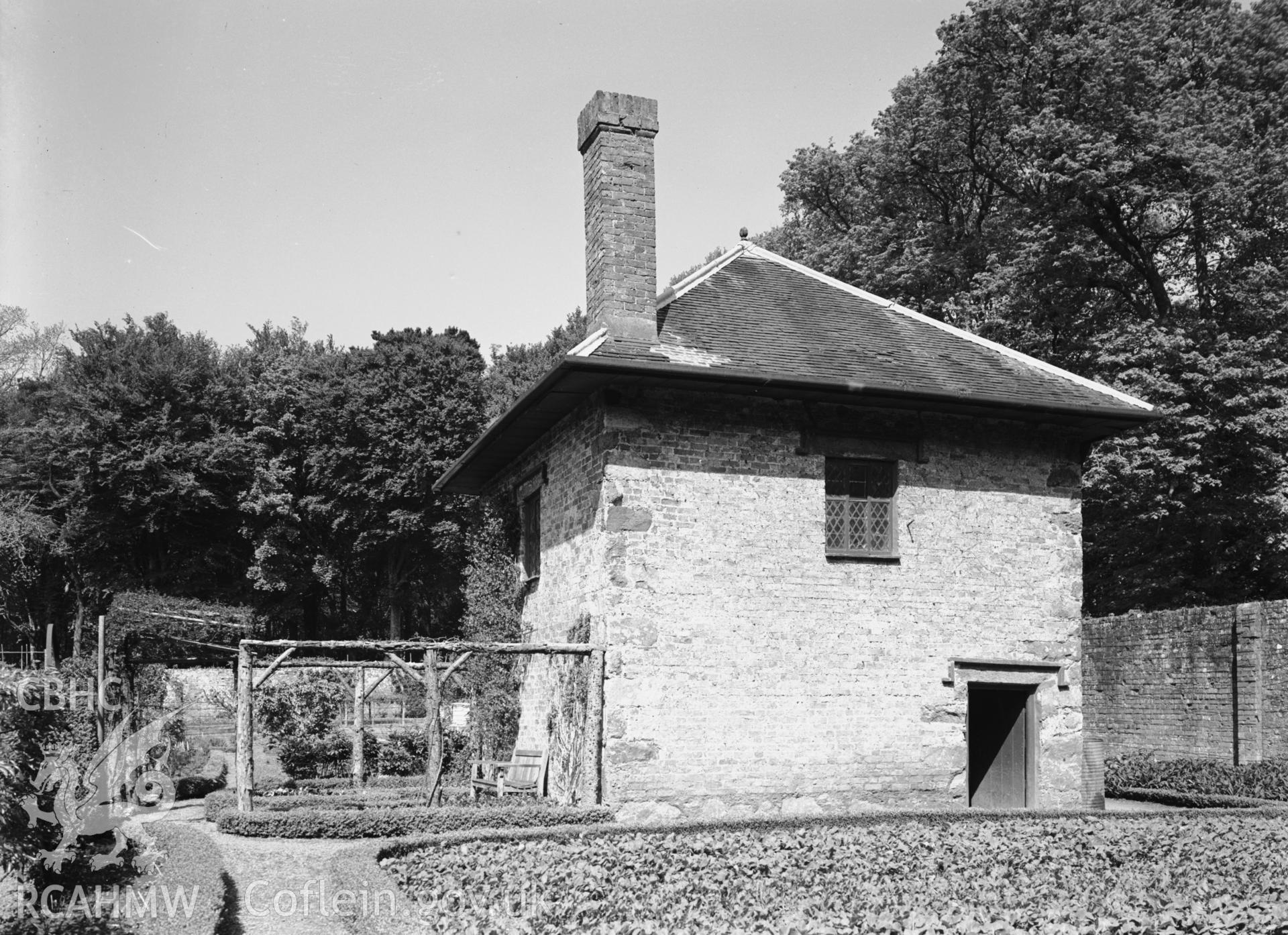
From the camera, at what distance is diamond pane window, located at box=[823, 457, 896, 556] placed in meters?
14.6

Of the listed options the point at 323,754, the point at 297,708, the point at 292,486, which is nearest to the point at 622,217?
the point at 323,754

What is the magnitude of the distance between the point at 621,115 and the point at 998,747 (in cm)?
931

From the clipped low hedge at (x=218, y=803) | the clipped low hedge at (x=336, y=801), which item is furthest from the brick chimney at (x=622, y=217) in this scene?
the clipped low hedge at (x=218, y=803)

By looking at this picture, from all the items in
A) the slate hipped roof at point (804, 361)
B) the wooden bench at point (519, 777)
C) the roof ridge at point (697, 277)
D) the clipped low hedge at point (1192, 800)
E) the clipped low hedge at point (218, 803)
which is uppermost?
the roof ridge at point (697, 277)

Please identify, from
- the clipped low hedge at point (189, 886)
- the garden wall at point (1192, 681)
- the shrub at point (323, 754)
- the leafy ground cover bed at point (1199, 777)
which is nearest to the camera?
the clipped low hedge at point (189, 886)

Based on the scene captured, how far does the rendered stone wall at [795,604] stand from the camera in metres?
13.6

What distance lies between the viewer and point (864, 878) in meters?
9.59

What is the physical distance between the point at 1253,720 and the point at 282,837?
549 inches

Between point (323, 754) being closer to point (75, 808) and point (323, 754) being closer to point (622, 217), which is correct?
point (622, 217)

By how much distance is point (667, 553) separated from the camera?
13.8 m

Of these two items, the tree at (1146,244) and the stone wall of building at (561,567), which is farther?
the tree at (1146,244)

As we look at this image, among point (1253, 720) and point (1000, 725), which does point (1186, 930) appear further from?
point (1253, 720)

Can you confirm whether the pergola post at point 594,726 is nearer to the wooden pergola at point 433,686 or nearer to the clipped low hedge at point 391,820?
the wooden pergola at point 433,686

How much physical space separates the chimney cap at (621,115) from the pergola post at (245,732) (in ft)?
24.3
